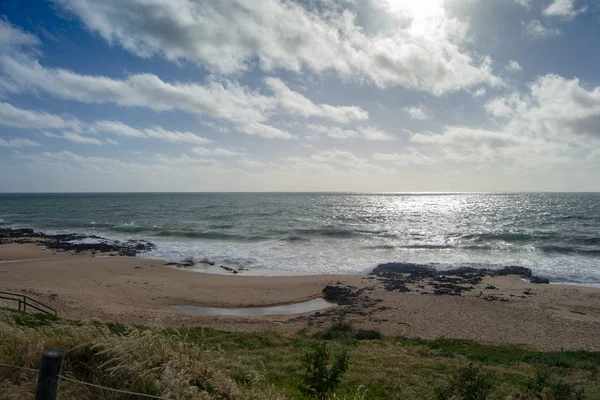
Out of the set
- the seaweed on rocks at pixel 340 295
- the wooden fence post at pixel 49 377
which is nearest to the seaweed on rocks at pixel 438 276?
the seaweed on rocks at pixel 340 295

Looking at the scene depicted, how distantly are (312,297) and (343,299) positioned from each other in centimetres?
183

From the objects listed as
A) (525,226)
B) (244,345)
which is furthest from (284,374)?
(525,226)

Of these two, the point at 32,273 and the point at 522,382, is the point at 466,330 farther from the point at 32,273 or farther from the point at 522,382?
the point at 32,273

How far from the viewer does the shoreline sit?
1511 cm

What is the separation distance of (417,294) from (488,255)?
17.3m

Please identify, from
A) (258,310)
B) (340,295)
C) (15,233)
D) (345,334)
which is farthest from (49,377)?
(15,233)

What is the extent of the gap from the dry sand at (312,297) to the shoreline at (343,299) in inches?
1.9

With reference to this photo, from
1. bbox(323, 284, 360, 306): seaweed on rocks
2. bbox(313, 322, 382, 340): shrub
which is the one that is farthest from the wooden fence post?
bbox(323, 284, 360, 306): seaweed on rocks

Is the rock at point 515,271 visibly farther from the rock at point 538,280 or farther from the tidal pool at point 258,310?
the tidal pool at point 258,310

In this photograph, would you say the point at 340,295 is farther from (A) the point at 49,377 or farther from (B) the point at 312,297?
(A) the point at 49,377

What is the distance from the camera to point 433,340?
44.0 feet

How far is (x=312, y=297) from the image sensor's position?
66.5 feet

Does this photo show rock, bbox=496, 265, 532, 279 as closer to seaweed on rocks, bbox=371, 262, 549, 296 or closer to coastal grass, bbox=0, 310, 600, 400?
seaweed on rocks, bbox=371, 262, 549, 296

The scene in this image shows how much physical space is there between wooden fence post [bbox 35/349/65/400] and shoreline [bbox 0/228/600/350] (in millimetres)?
11497
